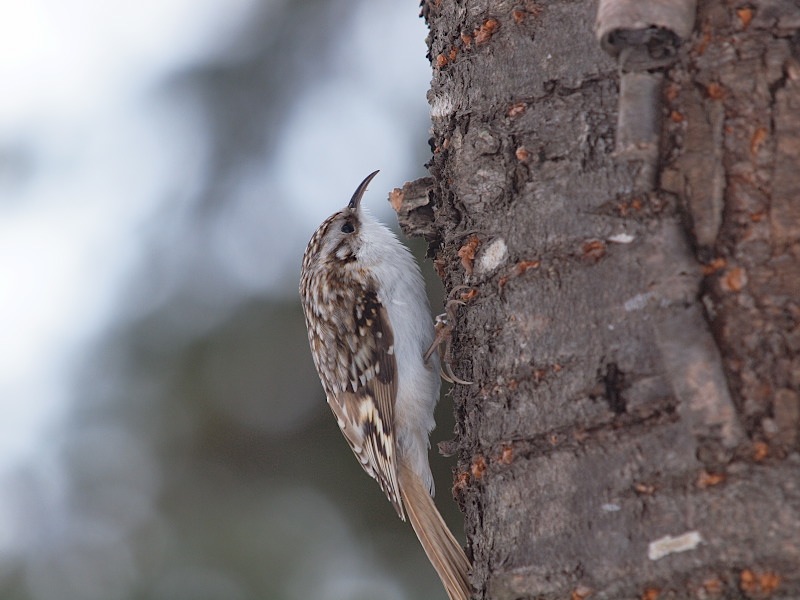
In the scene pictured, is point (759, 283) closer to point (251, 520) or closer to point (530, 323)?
point (530, 323)

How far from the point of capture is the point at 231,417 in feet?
13.2

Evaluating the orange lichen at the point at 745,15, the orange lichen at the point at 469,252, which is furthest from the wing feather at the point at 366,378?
the orange lichen at the point at 745,15

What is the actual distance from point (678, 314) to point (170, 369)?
2.99m

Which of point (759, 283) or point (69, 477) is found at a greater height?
point (759, 283)

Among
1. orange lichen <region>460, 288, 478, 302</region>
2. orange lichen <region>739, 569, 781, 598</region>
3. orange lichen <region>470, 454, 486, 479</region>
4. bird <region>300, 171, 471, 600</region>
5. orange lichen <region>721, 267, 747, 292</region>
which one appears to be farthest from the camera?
bird <region>300, 171, 471, 600</region>

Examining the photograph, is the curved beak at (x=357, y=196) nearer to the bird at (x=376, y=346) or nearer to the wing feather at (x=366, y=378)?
the bird at (x=376, y=346)

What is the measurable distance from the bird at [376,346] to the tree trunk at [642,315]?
3.81 ft

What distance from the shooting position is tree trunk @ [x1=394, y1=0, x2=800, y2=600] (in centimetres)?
129

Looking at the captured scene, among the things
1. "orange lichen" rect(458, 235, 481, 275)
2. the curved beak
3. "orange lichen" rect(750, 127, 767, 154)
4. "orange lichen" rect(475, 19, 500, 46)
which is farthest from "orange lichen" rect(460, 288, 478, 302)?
the curved beak

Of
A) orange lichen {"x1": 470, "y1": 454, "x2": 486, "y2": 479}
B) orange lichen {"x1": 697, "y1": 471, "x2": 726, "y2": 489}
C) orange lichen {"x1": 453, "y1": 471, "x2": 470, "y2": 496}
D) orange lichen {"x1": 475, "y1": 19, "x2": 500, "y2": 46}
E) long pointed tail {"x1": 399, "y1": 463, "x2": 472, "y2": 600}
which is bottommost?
long pointed tail {"x1": 399, "y1": 463, "x2": 472, "y2": 600}

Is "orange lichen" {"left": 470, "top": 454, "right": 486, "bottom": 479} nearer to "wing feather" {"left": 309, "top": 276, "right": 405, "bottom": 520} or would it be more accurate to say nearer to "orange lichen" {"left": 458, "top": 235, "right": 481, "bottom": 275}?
"orange lichen" {"left": 458, "top": 235, "right": 481, "bottom": 275}

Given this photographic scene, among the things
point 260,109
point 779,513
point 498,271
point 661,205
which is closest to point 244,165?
point 260,109

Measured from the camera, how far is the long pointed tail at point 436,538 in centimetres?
226

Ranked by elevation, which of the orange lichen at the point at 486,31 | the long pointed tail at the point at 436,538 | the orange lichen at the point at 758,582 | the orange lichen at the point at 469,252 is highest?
the orange lichen at the point at 486,31
